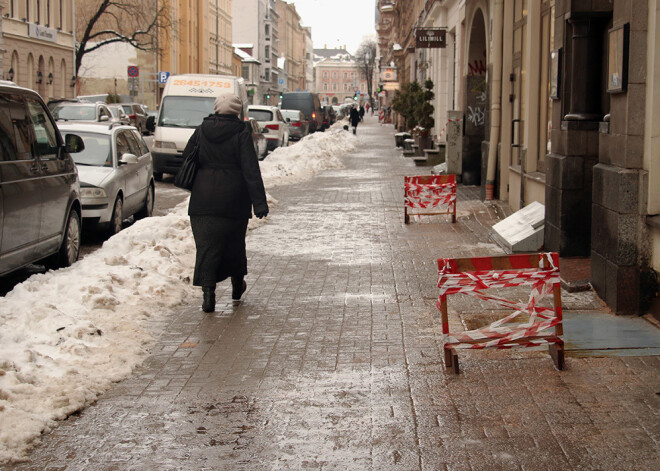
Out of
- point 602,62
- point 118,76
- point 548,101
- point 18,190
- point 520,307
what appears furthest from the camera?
point 118,76

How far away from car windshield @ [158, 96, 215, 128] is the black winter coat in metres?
15.3

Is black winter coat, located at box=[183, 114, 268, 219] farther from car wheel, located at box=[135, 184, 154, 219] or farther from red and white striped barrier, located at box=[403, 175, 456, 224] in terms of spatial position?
car wheel, located at box=[135, 184, 154, 219]

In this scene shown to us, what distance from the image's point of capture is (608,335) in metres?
6.94

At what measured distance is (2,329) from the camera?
20.6 ft

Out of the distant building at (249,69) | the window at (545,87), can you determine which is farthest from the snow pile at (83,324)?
the distant building at (249,69)

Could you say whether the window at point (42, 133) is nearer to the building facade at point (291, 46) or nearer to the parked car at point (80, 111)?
the parked car at point (80, 111)

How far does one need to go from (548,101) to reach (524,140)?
108 centimetres

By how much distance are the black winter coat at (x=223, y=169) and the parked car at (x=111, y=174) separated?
16.1 feet

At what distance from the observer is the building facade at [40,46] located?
40844 mm

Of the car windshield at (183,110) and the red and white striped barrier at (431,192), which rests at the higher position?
the car windshield at (183,110)

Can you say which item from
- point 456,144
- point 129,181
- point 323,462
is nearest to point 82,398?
point 323,462

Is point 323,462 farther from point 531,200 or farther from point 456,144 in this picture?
point 456,144

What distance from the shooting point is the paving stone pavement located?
4648mm

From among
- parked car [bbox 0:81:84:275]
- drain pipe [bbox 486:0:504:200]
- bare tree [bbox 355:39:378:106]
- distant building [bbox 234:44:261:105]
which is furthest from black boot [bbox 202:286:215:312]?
bare tree [bbox 355:39:378:106]
